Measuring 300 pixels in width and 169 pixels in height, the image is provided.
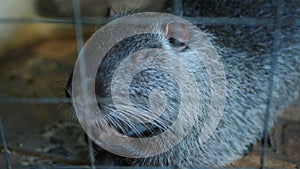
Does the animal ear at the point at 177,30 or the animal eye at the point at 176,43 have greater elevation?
the animal ear at the point at 177,30

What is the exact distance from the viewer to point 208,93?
71.0 inches

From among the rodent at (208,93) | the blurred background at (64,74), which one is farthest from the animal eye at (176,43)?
the blurred background at (64,74)

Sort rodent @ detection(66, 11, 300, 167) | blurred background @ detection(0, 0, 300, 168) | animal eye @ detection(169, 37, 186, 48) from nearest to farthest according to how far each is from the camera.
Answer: rodent @ detection(66, 11, 300, 167) < animal eye @ detection(169, 37, 186, 48) < blurred background @ detection(0, 0, 300, 168)

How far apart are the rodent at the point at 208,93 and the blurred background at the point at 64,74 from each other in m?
0.08

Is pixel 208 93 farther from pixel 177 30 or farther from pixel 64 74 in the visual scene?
pixel 64 74

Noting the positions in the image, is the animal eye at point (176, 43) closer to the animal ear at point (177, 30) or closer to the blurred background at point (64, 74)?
the animal ear at point (177, 30)

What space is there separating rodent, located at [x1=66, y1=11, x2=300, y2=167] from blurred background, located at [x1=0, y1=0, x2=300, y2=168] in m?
0.08

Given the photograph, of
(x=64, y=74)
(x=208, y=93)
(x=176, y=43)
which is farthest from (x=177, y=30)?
(x=64, y=74)

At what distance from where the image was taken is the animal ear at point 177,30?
5.50 feet

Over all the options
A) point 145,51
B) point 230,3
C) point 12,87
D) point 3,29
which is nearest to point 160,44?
point 145,51

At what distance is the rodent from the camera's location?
5.24 ft

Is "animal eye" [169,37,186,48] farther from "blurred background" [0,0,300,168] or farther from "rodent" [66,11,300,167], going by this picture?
"blurred background" [0,0,300,168]

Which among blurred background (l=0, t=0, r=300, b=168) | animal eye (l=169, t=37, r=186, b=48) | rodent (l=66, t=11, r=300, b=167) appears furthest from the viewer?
blurred background (l=0, t=0, r=300, b=168)

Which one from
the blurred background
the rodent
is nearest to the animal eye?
the rodent
